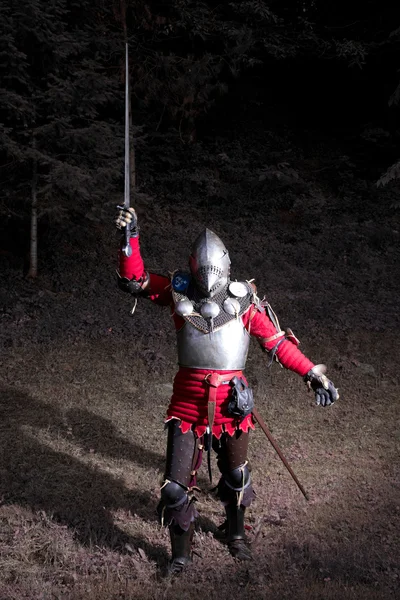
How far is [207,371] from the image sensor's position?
4.67 metres

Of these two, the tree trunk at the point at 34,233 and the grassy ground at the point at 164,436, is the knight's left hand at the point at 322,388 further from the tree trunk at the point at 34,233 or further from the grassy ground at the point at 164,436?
Result: the tree trunk at the point at 34,233

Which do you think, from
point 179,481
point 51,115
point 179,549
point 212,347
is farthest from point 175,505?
point 51,115

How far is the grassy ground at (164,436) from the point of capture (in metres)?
4.55

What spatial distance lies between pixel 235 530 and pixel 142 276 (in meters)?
2.34

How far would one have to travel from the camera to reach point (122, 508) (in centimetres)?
548

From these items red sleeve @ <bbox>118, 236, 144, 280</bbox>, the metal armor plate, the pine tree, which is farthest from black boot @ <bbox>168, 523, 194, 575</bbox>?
the pine tree

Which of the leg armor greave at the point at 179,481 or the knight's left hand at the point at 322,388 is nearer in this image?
the leg armor greave at the point at 179,481

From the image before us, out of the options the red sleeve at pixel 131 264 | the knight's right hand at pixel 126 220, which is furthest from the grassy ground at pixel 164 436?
the knight's right hand at pixel 126 220

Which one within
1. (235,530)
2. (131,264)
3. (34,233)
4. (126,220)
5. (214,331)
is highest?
(126,220)

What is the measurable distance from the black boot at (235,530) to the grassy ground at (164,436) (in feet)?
0.33

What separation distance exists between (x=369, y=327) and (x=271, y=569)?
5930mm

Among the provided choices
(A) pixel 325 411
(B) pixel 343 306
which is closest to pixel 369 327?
(B) pixel 343 306

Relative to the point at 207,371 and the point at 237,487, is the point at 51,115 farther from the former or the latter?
the point at 237,487

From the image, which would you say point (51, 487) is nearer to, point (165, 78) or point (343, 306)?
point (343, 306)
